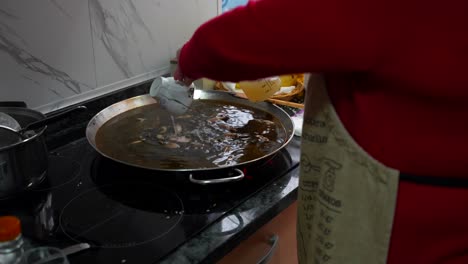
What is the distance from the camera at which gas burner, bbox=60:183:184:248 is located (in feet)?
2.71

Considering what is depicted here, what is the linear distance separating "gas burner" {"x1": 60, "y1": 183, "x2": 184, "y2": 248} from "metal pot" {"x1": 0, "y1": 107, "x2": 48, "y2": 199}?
0.09m

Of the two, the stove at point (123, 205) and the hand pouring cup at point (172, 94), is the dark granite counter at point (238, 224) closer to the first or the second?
the stove at point (123, 205)

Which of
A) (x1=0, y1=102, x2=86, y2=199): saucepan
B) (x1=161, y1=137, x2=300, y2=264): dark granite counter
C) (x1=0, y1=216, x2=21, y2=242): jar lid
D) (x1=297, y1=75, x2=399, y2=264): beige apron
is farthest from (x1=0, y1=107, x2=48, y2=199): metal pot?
(x1=297, y1=75, x2=399, y2=264): beige apron

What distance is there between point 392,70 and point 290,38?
133 millimetres

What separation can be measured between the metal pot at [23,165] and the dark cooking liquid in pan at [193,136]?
0.51ft

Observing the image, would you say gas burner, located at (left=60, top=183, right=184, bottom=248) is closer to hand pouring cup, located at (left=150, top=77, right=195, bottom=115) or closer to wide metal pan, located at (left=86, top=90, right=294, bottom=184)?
wide metal pan, located at (left=86, top=90, right=294, bottom=184)

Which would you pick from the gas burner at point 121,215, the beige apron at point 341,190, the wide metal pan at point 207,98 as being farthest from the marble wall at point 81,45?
the beige apron at point 341,190

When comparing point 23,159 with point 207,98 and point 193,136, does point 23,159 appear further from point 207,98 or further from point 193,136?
point 207,98

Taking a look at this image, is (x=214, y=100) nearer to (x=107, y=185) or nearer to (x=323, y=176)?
(x=107, y=185)

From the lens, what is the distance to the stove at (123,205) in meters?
0.81

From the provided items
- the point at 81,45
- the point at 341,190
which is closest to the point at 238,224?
the point at 341,190

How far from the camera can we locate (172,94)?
1078 millimetres

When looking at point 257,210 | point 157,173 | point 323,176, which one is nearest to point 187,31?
point 157,173

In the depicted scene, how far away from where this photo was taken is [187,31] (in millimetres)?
1566
